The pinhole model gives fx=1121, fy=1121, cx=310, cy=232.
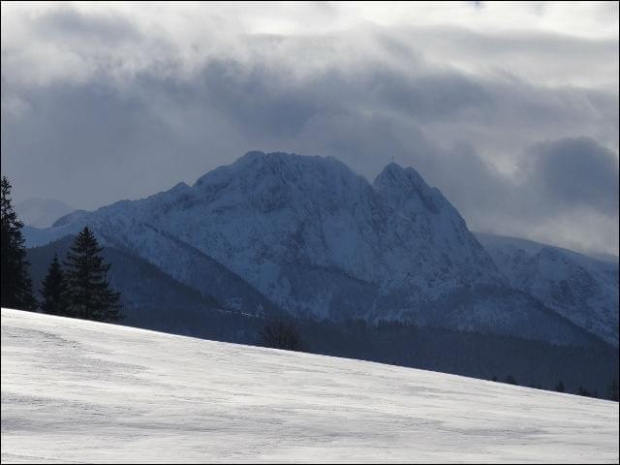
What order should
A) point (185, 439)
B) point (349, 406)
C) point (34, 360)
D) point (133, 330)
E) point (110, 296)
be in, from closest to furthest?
point (185, 439), point (349, 406), point (34, 360), point (133, 330), point (110, 296)

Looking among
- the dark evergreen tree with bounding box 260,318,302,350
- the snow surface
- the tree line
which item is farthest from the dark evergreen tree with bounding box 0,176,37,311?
the snow surface

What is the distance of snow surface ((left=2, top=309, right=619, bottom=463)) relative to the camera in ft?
30.9

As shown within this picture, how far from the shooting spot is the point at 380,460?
905cm

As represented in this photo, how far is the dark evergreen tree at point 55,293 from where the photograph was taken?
53.1 m

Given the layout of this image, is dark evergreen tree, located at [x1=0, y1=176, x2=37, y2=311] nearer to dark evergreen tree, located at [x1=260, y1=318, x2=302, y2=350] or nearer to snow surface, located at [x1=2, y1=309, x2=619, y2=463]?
dark evergreen tree, located at [x1=260, y1=318, x2=302, y2=350]

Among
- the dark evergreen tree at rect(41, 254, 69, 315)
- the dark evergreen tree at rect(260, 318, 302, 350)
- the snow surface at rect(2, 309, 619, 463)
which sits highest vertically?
the dark evergreen tree at rect(41, 254, 69, 315)

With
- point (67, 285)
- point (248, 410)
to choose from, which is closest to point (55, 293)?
point (67, 285)

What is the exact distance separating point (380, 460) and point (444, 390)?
6.35m

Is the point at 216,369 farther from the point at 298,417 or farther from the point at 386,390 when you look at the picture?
the point at 298,417

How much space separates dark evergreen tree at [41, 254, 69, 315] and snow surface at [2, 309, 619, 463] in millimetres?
36398

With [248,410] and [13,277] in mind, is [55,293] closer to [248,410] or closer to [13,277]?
[13,277]

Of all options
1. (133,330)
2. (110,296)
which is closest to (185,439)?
(133,330)

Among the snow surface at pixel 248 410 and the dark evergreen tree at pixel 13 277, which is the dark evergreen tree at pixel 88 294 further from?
the snow surface at pixel 248 410

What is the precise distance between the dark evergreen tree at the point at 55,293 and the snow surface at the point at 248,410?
36398mm
